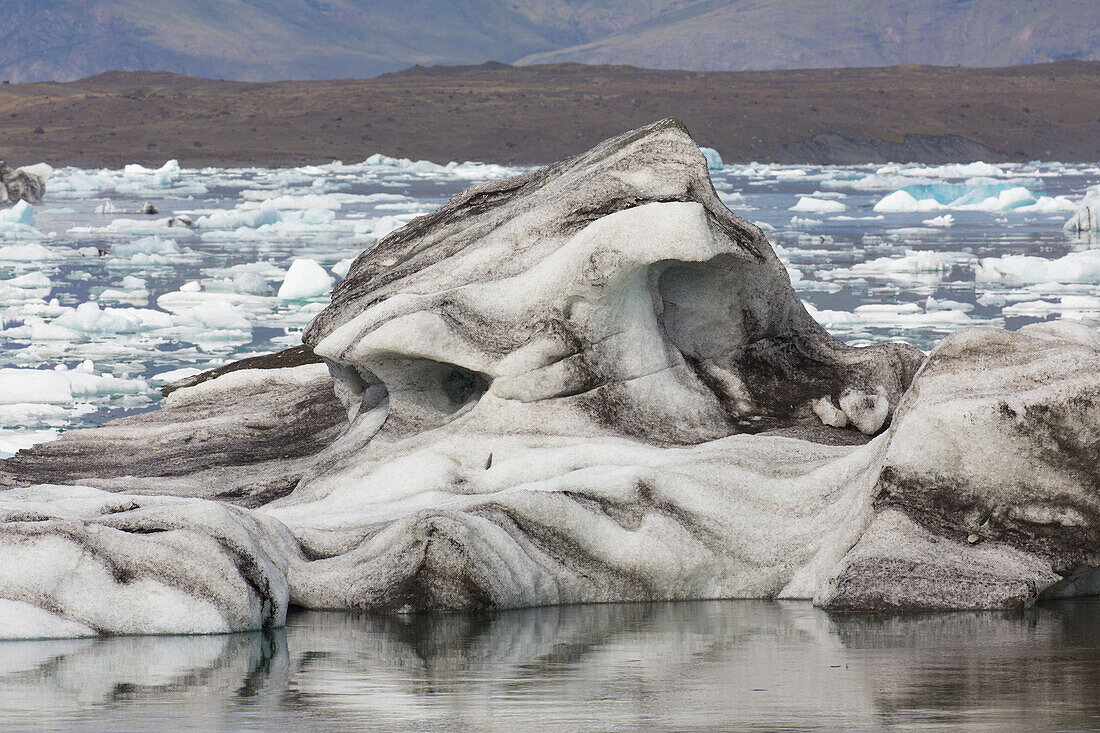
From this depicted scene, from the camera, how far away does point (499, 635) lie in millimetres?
5109

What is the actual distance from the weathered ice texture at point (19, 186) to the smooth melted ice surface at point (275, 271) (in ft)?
2.46

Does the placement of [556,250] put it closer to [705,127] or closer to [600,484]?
[600,484]

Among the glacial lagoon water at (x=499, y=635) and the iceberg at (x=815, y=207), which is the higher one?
the iceberg at (x=815, y=207)

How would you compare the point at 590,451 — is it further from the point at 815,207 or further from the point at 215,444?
the point at 815,207

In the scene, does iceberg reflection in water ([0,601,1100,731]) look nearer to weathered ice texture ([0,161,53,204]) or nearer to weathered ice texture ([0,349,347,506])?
weathered ice texture ([0,349,347,506])

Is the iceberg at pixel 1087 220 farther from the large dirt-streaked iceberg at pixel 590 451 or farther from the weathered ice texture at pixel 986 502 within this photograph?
the weathered ice texture at pixel 986 502

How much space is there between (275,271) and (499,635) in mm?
17832

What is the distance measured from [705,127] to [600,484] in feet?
231

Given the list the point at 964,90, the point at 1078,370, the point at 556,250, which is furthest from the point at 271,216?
the point at 964,90

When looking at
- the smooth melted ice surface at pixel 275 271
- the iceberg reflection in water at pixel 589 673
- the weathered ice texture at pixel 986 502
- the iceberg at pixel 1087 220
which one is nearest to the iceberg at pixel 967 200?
the smooth melted ice surface at pixel 275 271

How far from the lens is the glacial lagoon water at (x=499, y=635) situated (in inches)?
154

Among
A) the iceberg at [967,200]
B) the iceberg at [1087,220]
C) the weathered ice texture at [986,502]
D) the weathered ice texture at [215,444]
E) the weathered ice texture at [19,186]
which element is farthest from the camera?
the weathered ice texture at [19,186]

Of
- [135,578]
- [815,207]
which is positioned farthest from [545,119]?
[135,578]

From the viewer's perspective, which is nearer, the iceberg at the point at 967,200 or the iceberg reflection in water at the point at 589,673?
the iceberg reflection in water at the point at 589,673
